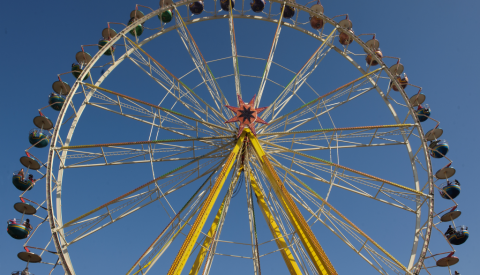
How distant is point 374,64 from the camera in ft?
62.4

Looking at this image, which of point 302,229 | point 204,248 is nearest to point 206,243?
point 204,248

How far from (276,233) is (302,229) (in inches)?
127

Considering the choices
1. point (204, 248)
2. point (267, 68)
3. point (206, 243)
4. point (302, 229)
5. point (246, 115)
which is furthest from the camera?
point (267, 68)

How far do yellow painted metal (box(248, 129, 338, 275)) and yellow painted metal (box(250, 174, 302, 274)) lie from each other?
243cm

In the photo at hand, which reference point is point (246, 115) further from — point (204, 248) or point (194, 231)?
point (194, 231)

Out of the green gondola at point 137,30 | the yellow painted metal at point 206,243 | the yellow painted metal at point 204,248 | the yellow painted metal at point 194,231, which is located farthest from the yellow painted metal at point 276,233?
the green gondola at point 137,30

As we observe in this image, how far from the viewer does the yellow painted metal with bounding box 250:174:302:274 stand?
12422 millimetres

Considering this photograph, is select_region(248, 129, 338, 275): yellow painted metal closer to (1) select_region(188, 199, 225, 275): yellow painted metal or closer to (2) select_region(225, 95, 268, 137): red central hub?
(2) select_region(225, 95, 268, 137): red central hub

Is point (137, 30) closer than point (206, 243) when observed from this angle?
No

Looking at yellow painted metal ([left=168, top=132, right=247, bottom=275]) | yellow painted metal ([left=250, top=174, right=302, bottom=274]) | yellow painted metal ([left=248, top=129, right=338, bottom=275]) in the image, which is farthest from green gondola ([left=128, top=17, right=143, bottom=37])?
yellow painted metal ([left=248, top=129, right=338, bottom=275])

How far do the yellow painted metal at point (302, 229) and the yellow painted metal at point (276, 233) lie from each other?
243 cm

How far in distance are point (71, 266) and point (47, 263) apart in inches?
58.3

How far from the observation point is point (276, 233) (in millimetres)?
13406

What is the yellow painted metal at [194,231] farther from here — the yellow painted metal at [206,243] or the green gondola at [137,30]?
the green gondola at [137,30]
